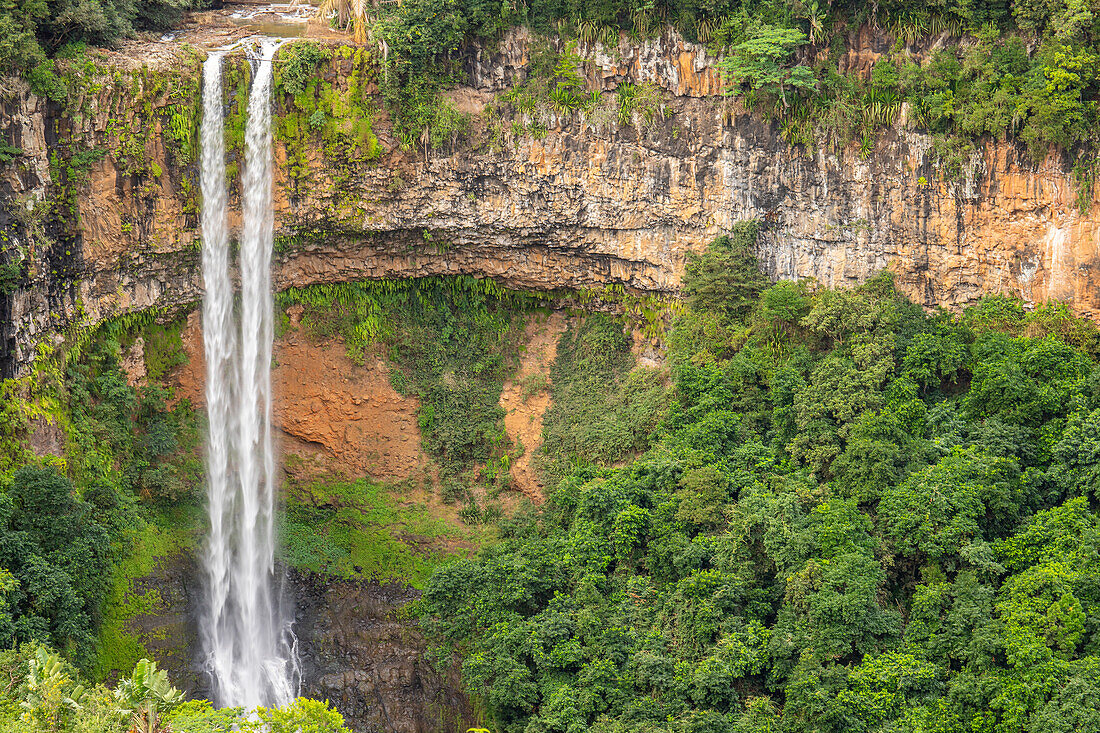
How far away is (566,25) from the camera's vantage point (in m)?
24.2

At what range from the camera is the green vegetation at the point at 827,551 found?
1717 cm

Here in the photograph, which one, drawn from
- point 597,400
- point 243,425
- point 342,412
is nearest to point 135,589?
point 243,425

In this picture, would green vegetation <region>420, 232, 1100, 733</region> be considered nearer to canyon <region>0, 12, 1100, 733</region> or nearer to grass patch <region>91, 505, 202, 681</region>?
canyon <region>0, 12, 1100, 733</region>

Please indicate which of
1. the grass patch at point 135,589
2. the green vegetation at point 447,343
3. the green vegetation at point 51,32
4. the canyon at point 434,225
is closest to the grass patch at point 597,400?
the canyon at point 434,225

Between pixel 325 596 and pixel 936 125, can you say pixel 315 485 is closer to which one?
pixel 325 596

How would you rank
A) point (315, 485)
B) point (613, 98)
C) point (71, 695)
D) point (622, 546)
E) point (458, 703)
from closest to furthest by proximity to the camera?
point (71, 695), point (622, 546), point (458, 703), point (613, 98), point (315, 485)

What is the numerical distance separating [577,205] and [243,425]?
362 inches

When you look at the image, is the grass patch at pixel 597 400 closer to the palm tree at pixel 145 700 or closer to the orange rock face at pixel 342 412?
the orange rock face at pixel 342 412

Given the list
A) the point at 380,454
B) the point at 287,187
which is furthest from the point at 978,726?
the point at 287,187

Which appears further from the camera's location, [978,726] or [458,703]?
[458,703]

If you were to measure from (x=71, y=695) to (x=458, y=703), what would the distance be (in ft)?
28.3

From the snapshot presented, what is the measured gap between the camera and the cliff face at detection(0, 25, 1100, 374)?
21.7m

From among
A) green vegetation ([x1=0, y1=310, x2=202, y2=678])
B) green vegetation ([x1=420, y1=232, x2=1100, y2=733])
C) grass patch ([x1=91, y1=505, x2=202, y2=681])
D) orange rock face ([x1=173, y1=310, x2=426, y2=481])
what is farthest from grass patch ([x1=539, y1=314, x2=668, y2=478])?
green vegetation ([x1=0, y1=310, x2=202, y2=678])

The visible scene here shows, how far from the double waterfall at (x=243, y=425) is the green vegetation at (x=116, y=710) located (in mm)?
6213
